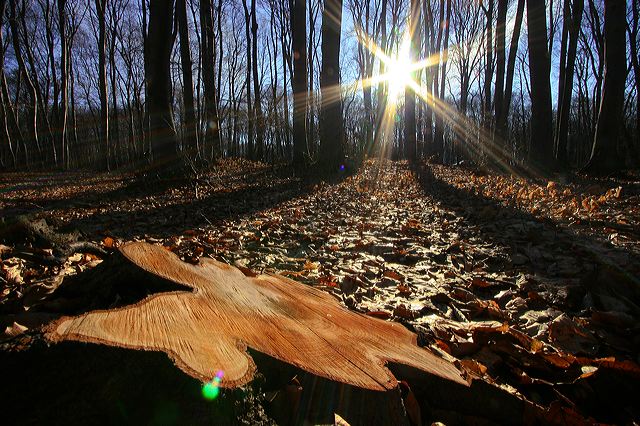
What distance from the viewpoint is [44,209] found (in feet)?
18.3

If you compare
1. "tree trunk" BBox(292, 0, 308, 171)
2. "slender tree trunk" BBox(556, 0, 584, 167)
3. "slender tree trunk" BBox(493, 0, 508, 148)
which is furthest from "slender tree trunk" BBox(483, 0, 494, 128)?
"tree trunk" BBox(292, 0, 308, 171)

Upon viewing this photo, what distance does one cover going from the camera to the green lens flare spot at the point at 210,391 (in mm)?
746

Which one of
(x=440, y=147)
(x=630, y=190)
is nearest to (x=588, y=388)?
(x=630, y=190)

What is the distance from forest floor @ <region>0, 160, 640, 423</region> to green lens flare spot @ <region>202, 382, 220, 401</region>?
1.37 feet

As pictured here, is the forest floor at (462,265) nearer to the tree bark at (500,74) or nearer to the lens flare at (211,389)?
the lens flare at (211,389)

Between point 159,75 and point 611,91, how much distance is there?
30.6 feet

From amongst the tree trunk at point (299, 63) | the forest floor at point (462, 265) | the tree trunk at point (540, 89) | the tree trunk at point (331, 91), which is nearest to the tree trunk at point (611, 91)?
the tree trunk at point (540, 89)

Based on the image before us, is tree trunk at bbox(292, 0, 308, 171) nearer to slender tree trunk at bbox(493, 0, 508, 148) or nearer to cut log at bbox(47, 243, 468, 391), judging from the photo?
slender tree trunk at bbox(493, 0, 508, 148)

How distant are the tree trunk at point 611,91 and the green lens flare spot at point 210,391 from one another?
9.53 meters

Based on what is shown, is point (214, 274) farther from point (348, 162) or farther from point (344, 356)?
point (348, 162)

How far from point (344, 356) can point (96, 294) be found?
103 cm

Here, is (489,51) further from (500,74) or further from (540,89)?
(540,89)

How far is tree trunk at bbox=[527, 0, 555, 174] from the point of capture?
8.43 metres

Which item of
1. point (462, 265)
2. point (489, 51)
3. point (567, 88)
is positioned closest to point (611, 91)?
point (567, 88)
